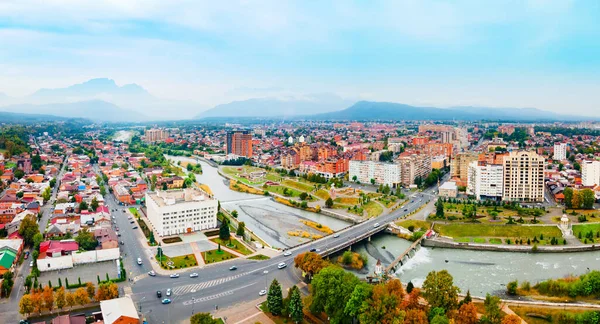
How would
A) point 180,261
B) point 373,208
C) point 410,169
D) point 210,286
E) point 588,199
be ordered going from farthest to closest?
point 410,169 < point 373,208 < point 588,199 < point 180,261 < point 210,286

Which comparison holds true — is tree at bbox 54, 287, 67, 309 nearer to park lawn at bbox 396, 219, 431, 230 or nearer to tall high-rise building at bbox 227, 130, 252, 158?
park lawn at bbox 396, 219, 431, 230

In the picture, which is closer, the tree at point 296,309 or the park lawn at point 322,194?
the tree at point 296,309

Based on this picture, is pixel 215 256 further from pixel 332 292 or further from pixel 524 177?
pixel 524 177

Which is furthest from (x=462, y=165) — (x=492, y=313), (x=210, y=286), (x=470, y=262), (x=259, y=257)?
(x=210, y=286)

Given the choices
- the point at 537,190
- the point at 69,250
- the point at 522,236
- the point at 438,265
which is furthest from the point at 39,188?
the point at 537,190

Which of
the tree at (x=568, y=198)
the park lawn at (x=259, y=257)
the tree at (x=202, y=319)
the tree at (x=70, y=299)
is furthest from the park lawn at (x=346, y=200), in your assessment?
the tree at (x=70, y=299)

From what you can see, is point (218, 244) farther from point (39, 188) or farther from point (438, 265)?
point (39, 188)

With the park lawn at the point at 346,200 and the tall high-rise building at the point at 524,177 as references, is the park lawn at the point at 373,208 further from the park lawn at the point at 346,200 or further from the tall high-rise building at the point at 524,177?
the tall high-rise building at the point at 524,177
